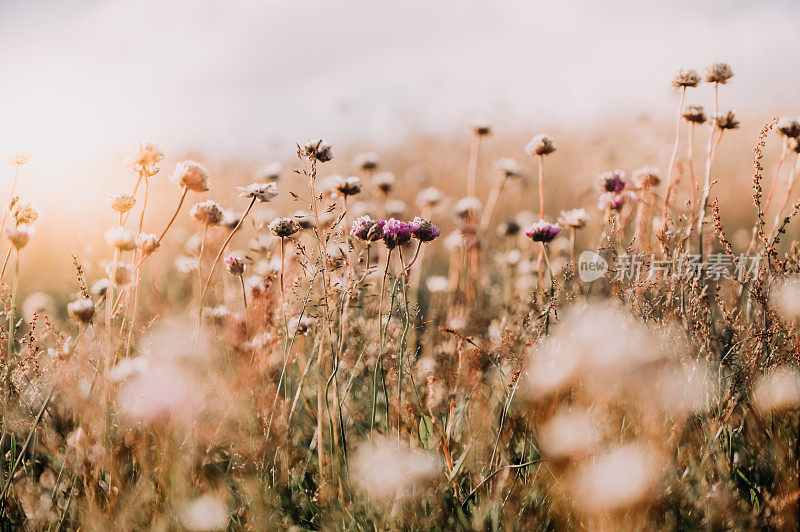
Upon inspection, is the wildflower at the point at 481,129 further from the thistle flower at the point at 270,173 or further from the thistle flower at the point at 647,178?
the thistle flower at the point at 270,173

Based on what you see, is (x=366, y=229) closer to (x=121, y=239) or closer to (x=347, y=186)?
(x=121, y=239)

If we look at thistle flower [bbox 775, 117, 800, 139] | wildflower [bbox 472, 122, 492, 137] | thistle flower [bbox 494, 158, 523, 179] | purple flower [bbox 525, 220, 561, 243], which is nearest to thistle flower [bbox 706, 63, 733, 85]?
thistle flower [bbox 775, 117, 800, 139]

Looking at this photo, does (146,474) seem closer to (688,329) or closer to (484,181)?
(688,329)

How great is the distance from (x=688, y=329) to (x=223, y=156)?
28.4 feet

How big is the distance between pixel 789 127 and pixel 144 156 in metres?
2.51

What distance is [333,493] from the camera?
1372mm

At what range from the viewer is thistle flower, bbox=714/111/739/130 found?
2.64 m

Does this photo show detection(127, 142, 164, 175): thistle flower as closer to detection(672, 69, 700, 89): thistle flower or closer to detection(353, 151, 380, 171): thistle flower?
detection(353, 151, 380, 171): thistle flower

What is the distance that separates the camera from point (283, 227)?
181cm

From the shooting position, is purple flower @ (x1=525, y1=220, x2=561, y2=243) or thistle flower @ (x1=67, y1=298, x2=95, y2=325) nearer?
thistle flower @ (x1=67, y1=298, x2=95, y2=325)

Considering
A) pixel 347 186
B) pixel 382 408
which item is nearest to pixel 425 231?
pixel 382 408

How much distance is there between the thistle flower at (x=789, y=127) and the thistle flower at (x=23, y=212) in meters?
2.74

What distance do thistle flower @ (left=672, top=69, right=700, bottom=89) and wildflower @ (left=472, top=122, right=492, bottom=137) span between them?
124cm

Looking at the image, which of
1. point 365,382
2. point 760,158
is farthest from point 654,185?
point 365,382
